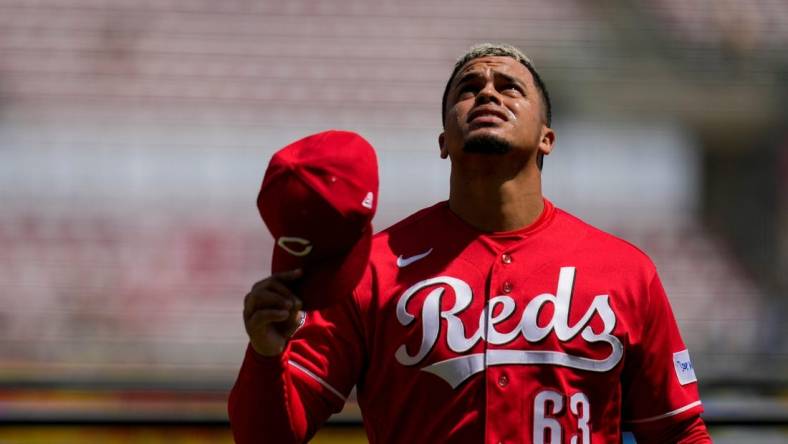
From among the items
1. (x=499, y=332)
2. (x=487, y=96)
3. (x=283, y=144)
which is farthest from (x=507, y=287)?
(x=283, y=144)

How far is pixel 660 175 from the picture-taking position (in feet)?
14.9

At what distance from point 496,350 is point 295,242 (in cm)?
45

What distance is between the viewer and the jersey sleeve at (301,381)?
5.70 ft

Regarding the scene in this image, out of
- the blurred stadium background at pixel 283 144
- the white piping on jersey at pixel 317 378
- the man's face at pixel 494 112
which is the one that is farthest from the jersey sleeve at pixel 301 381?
the blurred stadium background at pixel 283 144

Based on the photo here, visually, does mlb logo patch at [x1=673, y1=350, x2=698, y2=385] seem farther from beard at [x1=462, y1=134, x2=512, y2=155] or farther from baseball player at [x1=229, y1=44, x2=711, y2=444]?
beard at [x1=462, y1=134, x2=512, y2=155]

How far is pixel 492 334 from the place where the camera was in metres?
1.89

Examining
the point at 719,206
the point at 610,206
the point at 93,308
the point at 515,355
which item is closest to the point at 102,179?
the point at 93,308

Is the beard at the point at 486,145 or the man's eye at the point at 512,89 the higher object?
the man's eye at the point at 512,89

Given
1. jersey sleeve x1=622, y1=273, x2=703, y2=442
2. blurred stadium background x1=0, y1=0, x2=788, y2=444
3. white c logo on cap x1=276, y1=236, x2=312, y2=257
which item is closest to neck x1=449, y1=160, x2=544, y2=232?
jersey sleeve x1=622, y1=273, x2=703, y2=442

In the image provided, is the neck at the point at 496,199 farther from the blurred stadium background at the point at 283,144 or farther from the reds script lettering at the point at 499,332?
the blurred stadium background at the point at 283,144

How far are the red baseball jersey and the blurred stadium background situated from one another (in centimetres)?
220

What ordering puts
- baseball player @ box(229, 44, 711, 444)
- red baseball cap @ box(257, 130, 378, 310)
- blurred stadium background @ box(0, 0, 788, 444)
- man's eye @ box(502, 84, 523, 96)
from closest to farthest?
red baseball cap @ box(257, 130, 378, 310) < baseball player @ box(229, 44, 711, 444) < man's eye @ box(502, 84, 523, 96) < blurred stadium background @ box(0, 0, 788, 444)

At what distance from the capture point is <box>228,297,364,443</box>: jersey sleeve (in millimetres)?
1737

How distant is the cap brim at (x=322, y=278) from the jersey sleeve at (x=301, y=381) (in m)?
0.13
